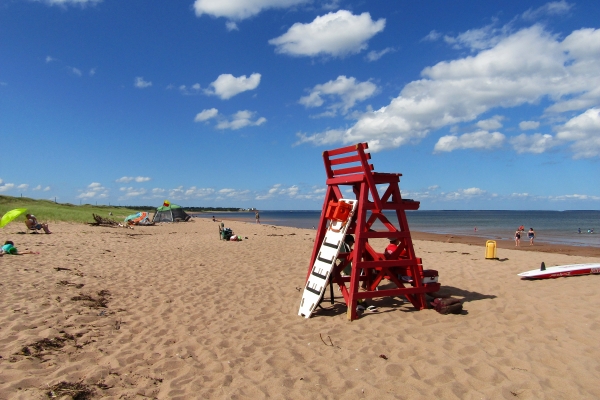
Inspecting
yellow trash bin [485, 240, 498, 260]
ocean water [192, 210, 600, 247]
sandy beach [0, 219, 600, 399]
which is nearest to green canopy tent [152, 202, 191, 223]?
ocean water [192, 210, 600, 247]

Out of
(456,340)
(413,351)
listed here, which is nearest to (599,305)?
(456,340)

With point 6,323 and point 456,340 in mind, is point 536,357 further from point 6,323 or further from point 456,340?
point 6,323

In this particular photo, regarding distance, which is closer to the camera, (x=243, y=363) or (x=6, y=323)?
(x=243, y=363)

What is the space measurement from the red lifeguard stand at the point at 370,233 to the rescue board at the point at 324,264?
0.61ft

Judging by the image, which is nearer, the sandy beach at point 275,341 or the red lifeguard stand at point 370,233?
the sandy beach at point 275,341

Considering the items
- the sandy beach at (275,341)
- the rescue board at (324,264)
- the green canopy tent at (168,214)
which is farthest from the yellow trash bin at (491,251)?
the green canopy tent at (168,214)

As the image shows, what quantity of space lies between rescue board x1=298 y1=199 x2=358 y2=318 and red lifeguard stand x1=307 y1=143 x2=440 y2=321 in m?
0.19

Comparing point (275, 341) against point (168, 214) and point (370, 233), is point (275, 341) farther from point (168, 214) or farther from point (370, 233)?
point (168, 214)

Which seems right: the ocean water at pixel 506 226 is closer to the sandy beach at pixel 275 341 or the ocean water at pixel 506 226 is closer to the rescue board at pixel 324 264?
the sandy beach at pixel 275 341

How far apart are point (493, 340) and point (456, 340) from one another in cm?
45

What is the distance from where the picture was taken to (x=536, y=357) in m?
4.08

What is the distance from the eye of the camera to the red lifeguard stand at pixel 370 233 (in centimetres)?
544

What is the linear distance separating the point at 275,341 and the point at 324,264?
1467 millimetres

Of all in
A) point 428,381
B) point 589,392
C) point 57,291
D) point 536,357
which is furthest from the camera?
point 57,291
